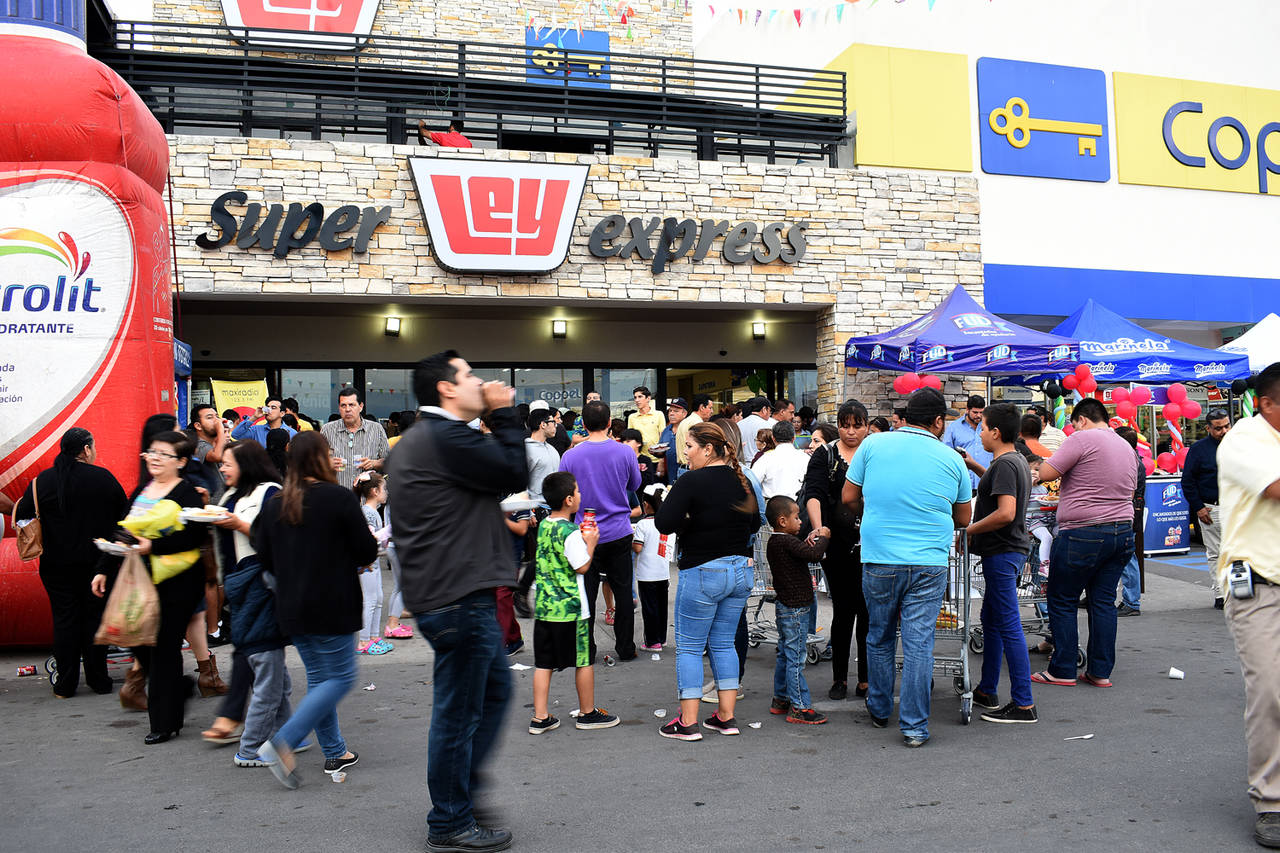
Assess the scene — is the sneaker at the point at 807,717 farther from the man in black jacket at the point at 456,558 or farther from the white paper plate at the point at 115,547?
the white paper plate at the point at 115,547

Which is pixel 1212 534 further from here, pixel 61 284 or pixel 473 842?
pixel 61 284

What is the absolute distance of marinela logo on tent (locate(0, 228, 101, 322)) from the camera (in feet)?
23.2

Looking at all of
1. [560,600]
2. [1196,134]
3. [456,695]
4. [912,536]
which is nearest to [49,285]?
[560,600]

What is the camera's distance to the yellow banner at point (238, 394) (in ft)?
45.4

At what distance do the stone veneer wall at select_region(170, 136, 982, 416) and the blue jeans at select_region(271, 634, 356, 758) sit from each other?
930 cm

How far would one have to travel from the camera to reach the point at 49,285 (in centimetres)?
710

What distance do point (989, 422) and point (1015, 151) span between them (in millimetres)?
12501

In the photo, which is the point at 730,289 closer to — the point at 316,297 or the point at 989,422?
the point at 316,297

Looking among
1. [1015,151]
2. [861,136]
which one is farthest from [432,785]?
[1015,151]

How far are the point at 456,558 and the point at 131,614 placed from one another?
2.66 metres

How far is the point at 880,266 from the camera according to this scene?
49.1 feet

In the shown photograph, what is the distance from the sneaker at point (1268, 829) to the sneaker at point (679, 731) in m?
2.60

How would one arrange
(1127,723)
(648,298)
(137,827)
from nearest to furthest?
(137,827) < (1127,723) < (648,298)

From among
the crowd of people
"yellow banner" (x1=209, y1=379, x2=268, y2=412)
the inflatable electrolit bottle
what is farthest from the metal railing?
the crowd of people
